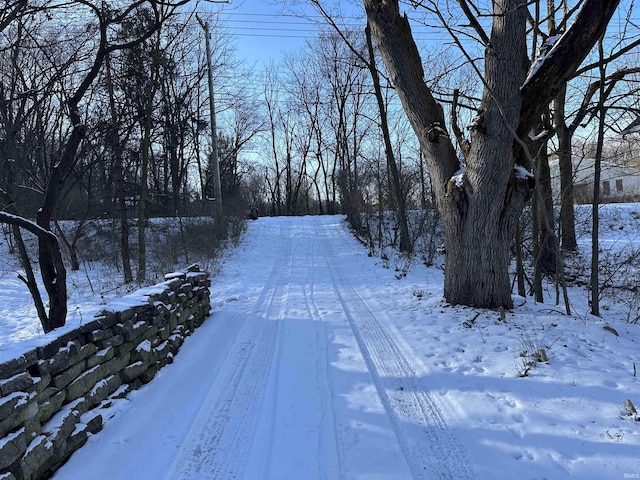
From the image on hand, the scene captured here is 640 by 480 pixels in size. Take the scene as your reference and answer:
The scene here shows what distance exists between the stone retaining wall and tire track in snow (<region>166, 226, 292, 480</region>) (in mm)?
834

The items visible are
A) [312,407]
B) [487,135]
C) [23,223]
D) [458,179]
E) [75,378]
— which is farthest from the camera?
[458,179]

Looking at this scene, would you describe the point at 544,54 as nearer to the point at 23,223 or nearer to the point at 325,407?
the point at 325,407

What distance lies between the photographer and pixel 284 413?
12.3ft

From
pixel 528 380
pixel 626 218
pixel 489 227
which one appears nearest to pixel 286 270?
pixel 489 227

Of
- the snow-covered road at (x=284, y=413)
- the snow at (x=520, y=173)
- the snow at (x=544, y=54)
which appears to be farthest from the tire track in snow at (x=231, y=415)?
the snow at (x=544, y=54)

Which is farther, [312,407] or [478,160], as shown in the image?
[478,160]

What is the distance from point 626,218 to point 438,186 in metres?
17.5

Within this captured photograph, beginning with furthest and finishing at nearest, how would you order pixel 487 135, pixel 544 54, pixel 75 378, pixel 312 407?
pixel 487 135, pixel 544 54, pixel 312 407, pixel 75 378

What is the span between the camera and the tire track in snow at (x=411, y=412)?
9.65 feet

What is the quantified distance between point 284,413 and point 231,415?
1.57ft

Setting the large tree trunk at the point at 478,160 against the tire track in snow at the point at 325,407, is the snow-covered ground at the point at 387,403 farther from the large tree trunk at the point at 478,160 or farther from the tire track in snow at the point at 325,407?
the large tree trunk at the point at 478,160

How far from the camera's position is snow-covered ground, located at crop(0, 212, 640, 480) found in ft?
9.71

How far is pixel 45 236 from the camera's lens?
5.30 m

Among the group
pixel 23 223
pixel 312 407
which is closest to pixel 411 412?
pixel 312 407
